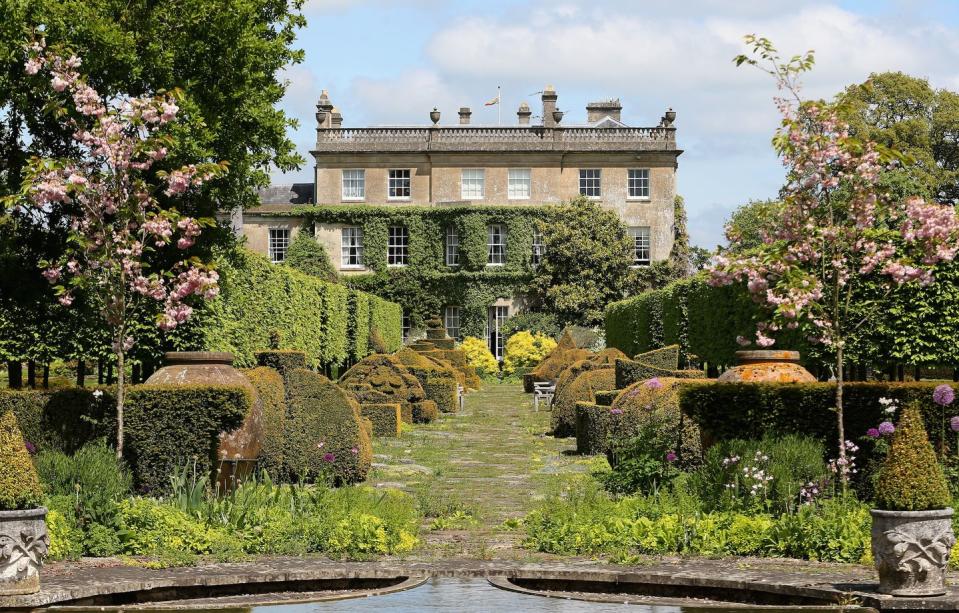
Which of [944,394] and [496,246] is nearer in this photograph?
[944,394]

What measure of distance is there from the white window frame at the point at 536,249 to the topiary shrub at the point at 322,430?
135ft

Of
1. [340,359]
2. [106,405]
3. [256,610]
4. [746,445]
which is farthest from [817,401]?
[340,359]

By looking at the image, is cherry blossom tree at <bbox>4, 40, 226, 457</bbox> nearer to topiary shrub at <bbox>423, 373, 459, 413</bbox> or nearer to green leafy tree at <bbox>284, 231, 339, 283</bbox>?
topiary shrub at <bbox>423, 373, 459, 413</bbox>

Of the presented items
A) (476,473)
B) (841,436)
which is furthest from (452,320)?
(841,436)

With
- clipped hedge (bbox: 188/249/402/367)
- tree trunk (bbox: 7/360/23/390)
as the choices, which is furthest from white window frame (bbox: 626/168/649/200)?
tree trunk (bbox: 7/360/23/390)

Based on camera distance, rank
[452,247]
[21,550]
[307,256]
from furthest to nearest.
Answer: [452,247], [307,256], [21,550]

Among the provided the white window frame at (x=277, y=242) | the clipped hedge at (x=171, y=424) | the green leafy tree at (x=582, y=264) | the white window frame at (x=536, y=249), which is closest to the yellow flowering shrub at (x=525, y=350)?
the green leafy tree at (x=582, y=264)

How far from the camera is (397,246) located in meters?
57.0

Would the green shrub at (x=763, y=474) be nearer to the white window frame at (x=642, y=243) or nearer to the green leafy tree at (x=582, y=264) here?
the green leafy tree at (x=582, y=264)

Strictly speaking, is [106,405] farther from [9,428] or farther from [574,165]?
[574,165]

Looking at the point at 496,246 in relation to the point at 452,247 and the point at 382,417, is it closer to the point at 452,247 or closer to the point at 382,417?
the point at 452,247

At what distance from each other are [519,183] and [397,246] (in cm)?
637

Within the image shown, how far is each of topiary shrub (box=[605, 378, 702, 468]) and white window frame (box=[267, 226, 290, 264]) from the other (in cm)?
4281

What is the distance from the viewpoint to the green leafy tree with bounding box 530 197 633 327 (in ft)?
176
